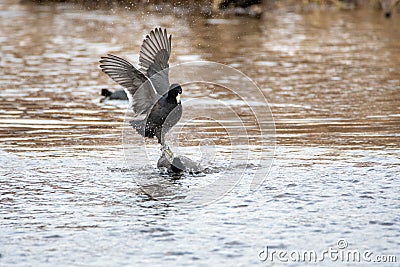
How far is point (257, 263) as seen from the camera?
557 cm

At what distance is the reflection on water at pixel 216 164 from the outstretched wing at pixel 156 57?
94 cm

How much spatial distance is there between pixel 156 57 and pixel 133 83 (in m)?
0.39

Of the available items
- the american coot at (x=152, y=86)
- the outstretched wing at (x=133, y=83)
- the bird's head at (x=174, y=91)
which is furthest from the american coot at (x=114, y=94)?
the bird's head at (x=174, y=91)

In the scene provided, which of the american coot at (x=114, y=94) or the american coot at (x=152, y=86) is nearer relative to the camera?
the american coot at (x=152, y=86)

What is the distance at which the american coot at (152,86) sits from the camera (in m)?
8.23

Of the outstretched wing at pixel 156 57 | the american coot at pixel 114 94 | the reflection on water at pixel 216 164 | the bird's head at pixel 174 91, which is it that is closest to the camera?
the reflection on water at pixel 216 164

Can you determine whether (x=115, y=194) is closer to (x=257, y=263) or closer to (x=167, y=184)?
(x=167, y=184)

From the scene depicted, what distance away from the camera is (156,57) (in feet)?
27.8

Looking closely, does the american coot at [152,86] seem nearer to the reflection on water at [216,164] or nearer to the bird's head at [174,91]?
the bird's head at [174,91]

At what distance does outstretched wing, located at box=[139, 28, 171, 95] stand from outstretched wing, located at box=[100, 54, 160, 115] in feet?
0.42

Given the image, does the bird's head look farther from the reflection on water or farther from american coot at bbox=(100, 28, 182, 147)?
the reflection on water

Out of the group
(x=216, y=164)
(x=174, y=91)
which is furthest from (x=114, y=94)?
(x=174, y=91)

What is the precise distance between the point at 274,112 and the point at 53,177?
457 centimetres

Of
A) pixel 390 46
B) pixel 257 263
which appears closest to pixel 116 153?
pixel 257 263
